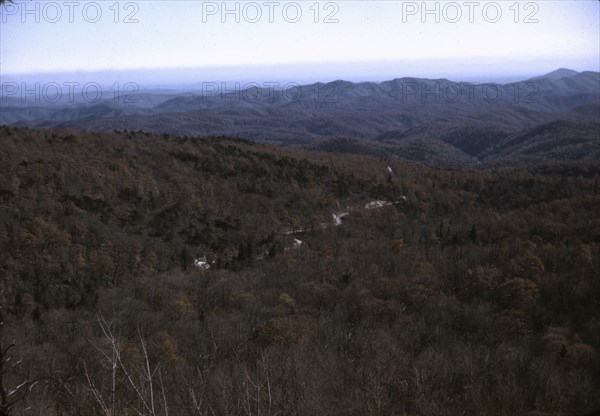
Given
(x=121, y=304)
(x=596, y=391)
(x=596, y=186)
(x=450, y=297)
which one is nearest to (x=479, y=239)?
(x=450, y=297)

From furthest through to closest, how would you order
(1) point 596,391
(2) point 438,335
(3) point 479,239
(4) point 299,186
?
(4) point 299,186, (3) point 479,239, (2) point 438,335, (1) point 596,391

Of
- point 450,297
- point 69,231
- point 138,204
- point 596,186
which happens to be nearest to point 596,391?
point 450,297

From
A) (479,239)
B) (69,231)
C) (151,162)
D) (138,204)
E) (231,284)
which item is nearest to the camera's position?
(231,284)

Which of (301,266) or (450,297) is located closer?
(450,297)

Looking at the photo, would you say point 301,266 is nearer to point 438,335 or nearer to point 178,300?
point 178,300

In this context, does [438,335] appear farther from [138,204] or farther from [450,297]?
[138,204]

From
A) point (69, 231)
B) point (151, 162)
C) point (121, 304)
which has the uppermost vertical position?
point (151, 162)

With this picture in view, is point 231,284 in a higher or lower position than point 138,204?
lower
